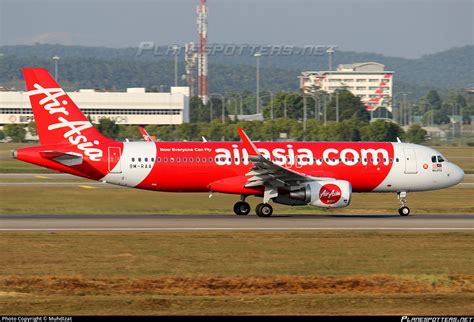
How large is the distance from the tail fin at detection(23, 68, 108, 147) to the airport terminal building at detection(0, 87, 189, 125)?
13433 centimetres

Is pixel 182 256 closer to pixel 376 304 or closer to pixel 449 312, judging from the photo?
pixel 376 304

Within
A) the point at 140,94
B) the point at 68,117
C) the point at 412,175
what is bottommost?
the point at 412,175

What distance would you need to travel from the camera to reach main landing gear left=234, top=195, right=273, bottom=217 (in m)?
41.8

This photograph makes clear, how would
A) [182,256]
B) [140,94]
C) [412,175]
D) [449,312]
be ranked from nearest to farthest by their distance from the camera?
[449,312]
[182,256]
[412,175]
[140,94]

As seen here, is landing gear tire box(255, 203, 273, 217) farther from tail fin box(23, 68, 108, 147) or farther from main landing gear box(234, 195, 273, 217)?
tail fin box(23, 68, 108, 147)

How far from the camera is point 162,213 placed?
144ft

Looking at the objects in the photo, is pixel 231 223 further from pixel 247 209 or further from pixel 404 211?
pixel 404 211

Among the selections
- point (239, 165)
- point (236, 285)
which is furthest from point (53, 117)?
point (236, 285)

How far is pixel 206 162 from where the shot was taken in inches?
1681

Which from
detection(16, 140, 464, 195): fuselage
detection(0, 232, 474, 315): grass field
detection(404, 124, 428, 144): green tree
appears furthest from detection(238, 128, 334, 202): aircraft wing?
detection(404, 124, 428, 144): green tree

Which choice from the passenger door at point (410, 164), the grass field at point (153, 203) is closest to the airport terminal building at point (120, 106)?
the grass field at point (153, 203)

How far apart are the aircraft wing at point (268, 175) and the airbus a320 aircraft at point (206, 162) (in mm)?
46

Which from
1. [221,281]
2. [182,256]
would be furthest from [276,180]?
[221,281]

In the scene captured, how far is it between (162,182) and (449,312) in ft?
80.5
